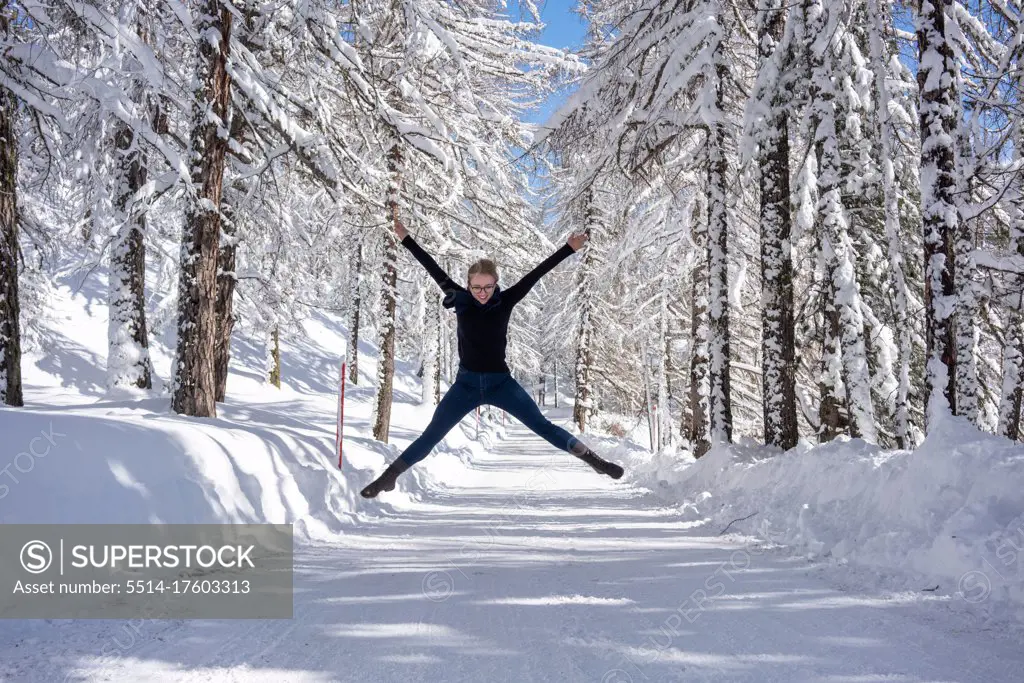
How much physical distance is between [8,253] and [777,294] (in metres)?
10.2

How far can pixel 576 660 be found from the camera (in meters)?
2.84

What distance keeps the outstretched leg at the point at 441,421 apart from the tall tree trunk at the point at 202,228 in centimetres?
430

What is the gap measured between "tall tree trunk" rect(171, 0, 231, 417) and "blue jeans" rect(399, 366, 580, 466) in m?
4.60

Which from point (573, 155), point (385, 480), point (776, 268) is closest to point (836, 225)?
point (776, 268)

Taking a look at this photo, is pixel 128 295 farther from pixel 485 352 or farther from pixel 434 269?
pixel 485 352

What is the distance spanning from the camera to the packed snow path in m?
2.70

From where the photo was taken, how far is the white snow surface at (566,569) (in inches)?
110

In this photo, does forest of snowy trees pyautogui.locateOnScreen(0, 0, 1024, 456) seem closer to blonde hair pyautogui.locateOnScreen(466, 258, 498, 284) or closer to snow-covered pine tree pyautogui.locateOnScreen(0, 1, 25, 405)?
snow-covered pine tree pyautogui.locateOnScreen(0, 1, 25, 405)

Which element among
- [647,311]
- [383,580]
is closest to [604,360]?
[647,311]

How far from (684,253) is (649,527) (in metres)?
11.5

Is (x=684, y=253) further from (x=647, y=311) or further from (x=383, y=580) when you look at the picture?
(x=383, y=580)

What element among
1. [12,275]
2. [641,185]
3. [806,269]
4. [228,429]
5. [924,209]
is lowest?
[228,429]

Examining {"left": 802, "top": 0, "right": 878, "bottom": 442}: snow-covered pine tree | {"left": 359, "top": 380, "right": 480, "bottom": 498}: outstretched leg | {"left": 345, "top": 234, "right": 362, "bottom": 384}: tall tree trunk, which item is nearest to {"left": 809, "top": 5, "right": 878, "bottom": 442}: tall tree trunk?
{"left": 802, "top": 0, "right": 878, "bottom": 442}: snow-covered pine tree

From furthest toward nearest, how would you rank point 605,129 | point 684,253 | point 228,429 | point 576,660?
point 684,253
point 605,129
point 228,429
point 576,660
